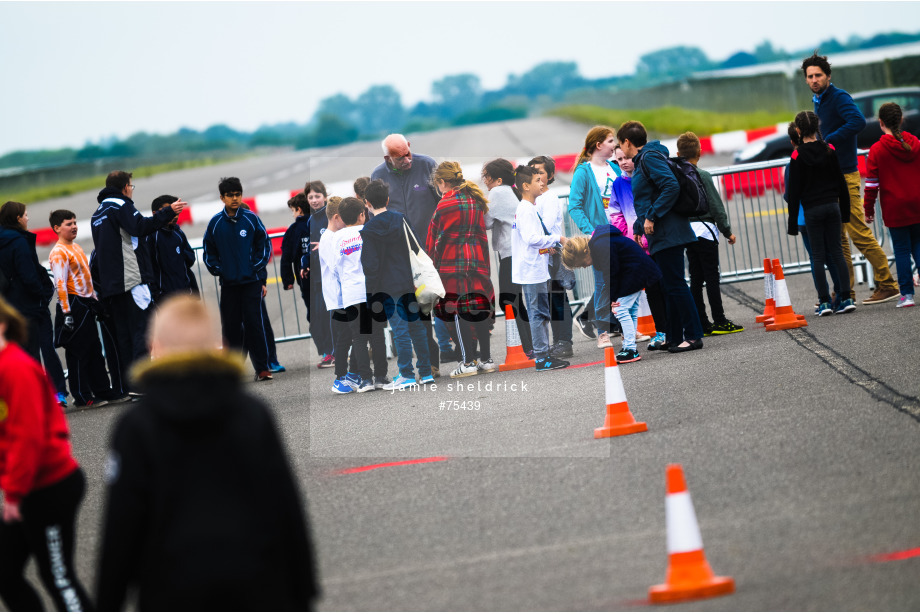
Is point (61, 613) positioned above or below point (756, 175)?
below

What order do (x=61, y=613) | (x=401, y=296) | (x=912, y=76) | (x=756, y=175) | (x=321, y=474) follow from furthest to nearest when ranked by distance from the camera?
(x=912, y=76), (x=756, y=175), (x=401, y=296), (x=321, y=474), (x=61, y=613)

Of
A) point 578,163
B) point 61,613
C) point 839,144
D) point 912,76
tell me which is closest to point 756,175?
point 839,144

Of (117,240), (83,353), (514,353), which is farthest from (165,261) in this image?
(514,353)

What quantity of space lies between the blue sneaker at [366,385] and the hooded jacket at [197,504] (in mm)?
7440

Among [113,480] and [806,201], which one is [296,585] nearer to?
[113,480]

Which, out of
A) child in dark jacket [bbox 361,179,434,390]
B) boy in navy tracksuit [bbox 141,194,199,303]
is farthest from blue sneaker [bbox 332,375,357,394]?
boy in navy tracksuit [bbox 141,194,199,303]

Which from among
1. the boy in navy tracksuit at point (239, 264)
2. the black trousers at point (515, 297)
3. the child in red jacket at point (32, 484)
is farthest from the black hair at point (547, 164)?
the child in red jacket at point (32, 484)

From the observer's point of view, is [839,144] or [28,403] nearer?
[28,403]

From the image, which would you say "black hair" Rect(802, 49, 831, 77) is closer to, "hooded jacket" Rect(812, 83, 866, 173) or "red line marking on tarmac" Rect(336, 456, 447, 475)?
"hooded jacket" Rect(812, 83, 866, 173)

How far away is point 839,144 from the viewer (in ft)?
36.4

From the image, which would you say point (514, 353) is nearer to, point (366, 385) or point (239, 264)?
point (366, 385)

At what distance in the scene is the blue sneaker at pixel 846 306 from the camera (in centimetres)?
1083

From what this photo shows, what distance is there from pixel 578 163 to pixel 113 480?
805cm

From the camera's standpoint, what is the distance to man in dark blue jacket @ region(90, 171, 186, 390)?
439 inches
